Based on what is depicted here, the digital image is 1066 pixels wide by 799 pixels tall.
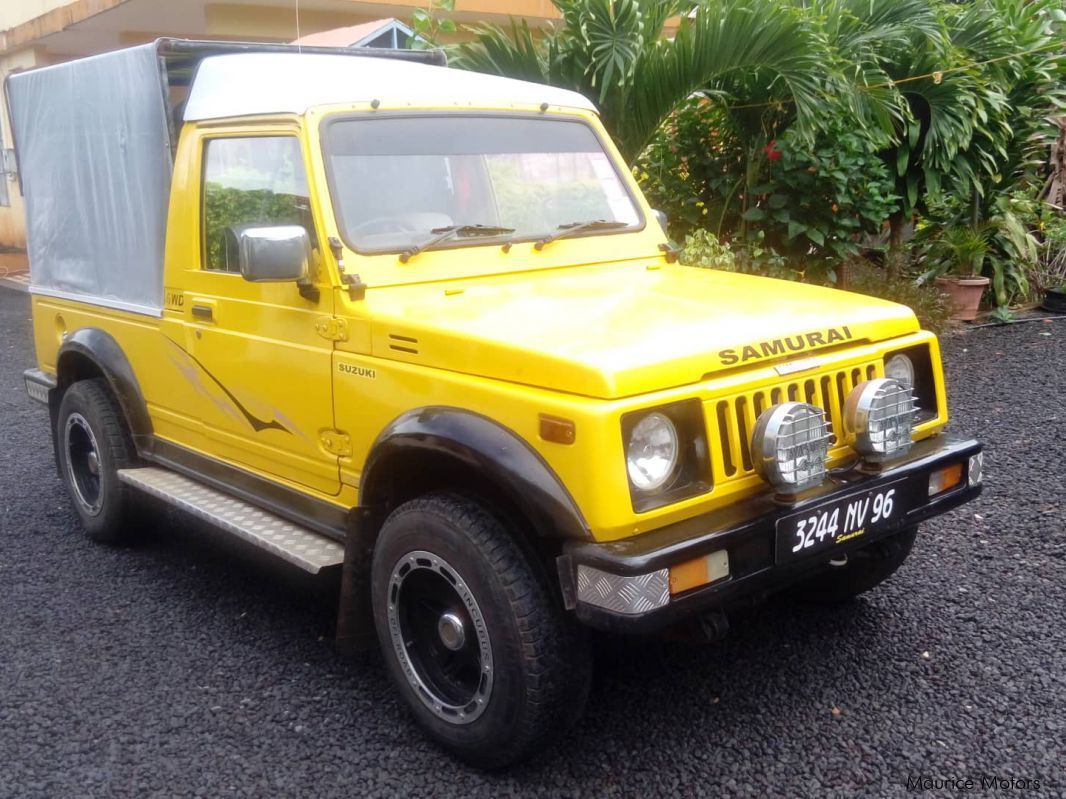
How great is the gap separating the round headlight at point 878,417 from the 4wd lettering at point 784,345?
17 cm

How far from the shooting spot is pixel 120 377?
4602mm

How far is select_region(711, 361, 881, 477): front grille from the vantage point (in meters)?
2.81

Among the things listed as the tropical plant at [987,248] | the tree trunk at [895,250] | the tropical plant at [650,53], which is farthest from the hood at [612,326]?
the tropical plant at [987,248]

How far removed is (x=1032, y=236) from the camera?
384 inches

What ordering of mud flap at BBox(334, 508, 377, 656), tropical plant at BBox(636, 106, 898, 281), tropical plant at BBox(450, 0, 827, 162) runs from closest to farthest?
mud flap at BBox(334, 508, 377, 656) < tropical plant at BBox(450, 0, 827, 162) < tropical plant at BBox(636, 106, 898, 281)

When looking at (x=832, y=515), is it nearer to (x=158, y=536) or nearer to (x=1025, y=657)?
(x=1025, y=657)

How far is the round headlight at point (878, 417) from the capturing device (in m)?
2.96

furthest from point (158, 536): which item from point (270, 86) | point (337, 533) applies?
point (270, 86)

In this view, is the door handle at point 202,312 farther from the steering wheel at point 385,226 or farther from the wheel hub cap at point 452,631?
the wheel hub cap at point 452,631

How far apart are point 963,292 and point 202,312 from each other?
7.12 metres

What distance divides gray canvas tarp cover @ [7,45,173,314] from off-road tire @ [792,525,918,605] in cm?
292

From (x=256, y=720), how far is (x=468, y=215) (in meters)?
1.89

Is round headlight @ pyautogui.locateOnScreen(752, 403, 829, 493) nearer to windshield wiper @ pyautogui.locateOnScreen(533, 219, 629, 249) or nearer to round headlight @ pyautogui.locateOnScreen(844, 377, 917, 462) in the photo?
round headlight @ pyautogui.locateOnScreen(844, 377, 917, 462)

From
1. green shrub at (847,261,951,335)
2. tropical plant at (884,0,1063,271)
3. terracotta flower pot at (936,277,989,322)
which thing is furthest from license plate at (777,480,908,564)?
terracotta flower pot at (936,277,989,322)
